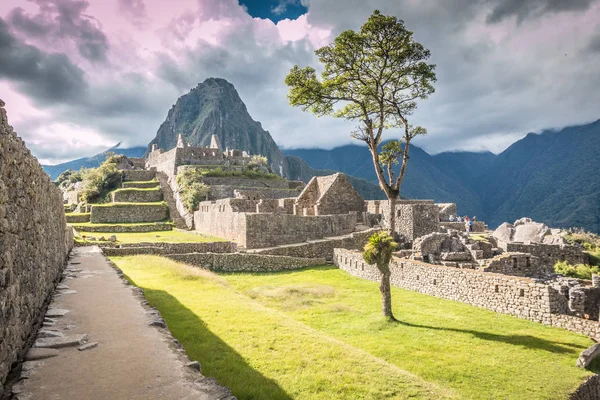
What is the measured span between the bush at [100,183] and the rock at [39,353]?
4089 cm

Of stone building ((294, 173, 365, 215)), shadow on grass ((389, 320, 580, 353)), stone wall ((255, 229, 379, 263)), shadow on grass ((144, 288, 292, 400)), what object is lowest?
shadow on grass ((389, 320, 580, 353))

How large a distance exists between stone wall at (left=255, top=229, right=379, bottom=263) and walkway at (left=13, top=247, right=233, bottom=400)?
1451 cm

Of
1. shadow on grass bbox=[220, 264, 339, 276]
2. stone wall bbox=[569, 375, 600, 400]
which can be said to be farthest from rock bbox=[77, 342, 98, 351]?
shadow on grass bbox=[220, 264, 339, 276]

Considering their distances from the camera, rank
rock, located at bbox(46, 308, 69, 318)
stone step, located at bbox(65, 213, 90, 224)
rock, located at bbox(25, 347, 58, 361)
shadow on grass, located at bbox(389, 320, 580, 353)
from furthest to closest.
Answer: stone step, located at bbox(65, 213, 90, 224), shadow on grass, located at bbox(389, 320, 580, 353), rock, located at bbox(46, 308, 69, 318), rock, located at bbox(25, 347, 58, 361)

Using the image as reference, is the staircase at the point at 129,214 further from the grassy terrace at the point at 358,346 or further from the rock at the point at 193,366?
the rock at the point at 193,366

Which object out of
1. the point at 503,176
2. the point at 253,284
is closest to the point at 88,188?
the point at 253,284

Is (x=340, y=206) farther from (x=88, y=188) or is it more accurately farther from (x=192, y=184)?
(x=88, y=188)

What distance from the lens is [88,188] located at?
1662 inches

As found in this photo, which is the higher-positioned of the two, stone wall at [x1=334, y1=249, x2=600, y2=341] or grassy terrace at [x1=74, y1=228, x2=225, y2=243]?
grassy terrace at [x1=74, y1=228, x2=225, y2=243]

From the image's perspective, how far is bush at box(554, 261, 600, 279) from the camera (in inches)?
680

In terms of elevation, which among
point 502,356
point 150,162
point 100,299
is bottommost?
point 502,356

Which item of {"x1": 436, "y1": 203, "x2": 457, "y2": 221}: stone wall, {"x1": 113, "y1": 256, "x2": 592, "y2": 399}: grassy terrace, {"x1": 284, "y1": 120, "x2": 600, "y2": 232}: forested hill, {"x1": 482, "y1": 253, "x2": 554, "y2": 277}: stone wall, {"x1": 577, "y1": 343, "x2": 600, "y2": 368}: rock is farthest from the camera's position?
{"x1": 284, "y1": 120, "x2": 600, "y2": 232}: forested hill

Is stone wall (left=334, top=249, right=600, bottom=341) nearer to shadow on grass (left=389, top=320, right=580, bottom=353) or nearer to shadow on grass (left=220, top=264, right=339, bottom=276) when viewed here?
shadow on grass (left=389, top=320, right=580, bottom=353)

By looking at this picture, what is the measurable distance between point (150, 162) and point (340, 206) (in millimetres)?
39484
